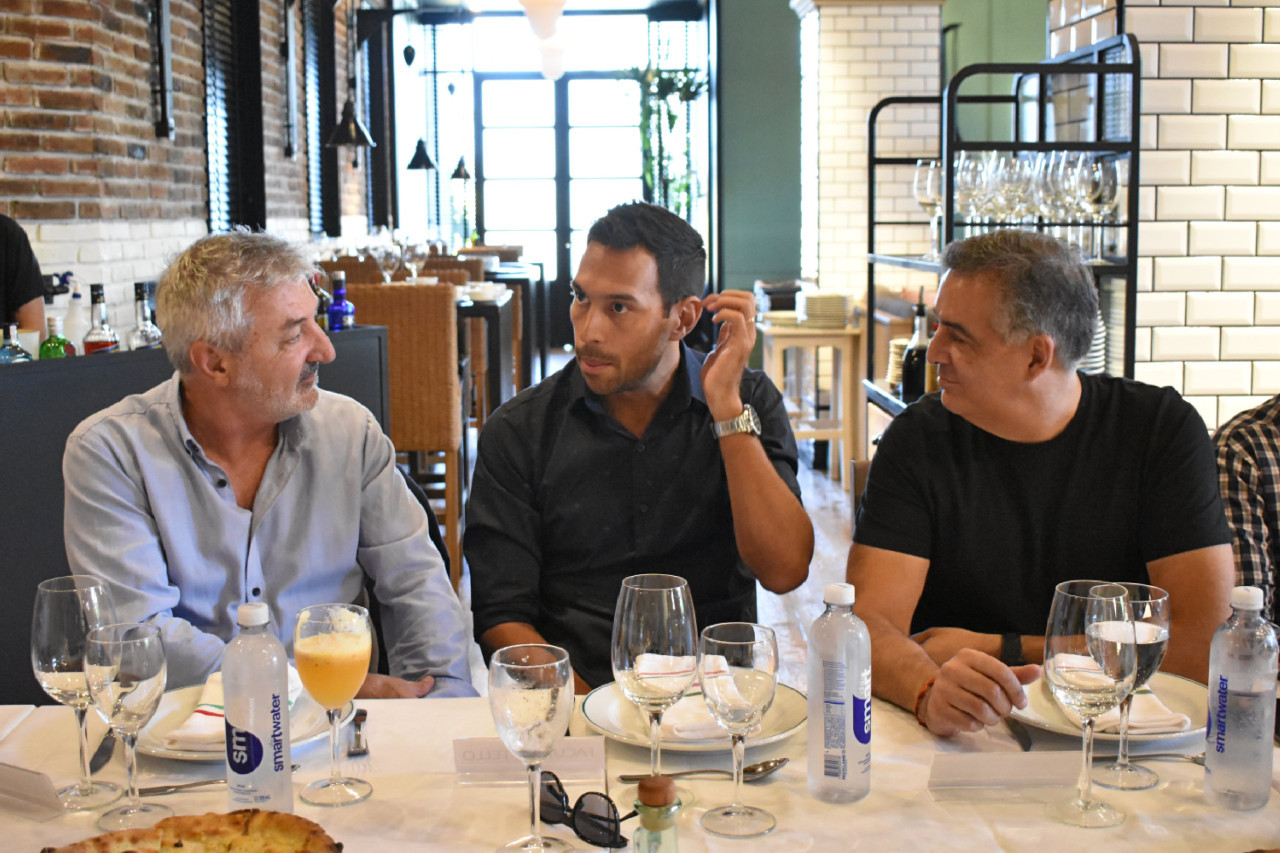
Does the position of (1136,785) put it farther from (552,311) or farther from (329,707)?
(552,311)

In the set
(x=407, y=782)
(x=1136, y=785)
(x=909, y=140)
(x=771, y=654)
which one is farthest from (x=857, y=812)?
(x=909, y=140)

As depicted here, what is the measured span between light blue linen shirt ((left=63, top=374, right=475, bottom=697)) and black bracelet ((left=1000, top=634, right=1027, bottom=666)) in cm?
81

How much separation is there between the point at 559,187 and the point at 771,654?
1096 cm

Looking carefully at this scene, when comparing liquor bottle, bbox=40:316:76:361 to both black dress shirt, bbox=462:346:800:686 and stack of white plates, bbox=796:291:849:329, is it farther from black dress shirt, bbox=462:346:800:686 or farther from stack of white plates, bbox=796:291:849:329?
stack of white plates, bbox=796:291:849:329

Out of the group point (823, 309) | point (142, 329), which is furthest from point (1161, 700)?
point (823, 309)

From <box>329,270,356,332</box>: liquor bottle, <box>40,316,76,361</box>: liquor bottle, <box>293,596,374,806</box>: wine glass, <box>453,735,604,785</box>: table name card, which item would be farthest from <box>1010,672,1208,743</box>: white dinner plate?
<box>329,270,356,332</box>: liquor bottle

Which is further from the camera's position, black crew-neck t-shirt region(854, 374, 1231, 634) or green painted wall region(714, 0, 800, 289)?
green painted wall region(714, 0, 800, 289)

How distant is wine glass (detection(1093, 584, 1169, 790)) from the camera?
113 centimetres

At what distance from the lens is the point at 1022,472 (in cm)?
177

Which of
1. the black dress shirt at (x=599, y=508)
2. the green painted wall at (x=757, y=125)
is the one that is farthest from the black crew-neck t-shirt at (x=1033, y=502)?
the green painted wall at (x=757, y=125)

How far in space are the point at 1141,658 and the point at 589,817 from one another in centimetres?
54

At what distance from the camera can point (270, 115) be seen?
21.5ft

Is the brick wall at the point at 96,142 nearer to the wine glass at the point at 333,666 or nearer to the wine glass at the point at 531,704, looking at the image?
the wine glass at the point at 333,666

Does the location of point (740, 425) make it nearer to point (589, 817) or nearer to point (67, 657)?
point (589, 817)
